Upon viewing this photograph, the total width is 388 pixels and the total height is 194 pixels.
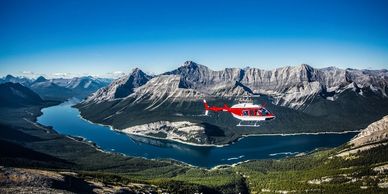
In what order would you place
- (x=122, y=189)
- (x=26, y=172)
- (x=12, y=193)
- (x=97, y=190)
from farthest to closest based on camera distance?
(x=122, y=189) < (x=97, y=190) < (x=26, y=172) < (x=12, y=193)

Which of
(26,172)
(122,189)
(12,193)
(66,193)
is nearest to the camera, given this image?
(12,193)

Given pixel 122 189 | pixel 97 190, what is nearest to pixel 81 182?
pixel 97 190

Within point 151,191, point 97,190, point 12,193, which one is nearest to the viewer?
point 12,193

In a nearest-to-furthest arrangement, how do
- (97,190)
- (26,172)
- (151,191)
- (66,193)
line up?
(66,193), (26,172), (97,190), (151,191)

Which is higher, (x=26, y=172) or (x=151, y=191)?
(x=26, y=172)

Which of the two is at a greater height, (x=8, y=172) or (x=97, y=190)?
(x=8, y=172)

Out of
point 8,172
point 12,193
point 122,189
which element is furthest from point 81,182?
point 12,193

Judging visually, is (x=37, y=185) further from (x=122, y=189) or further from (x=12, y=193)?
(x=122, y=189)

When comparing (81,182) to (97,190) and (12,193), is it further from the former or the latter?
(12,193)

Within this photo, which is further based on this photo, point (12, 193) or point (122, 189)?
point (122, 189)
